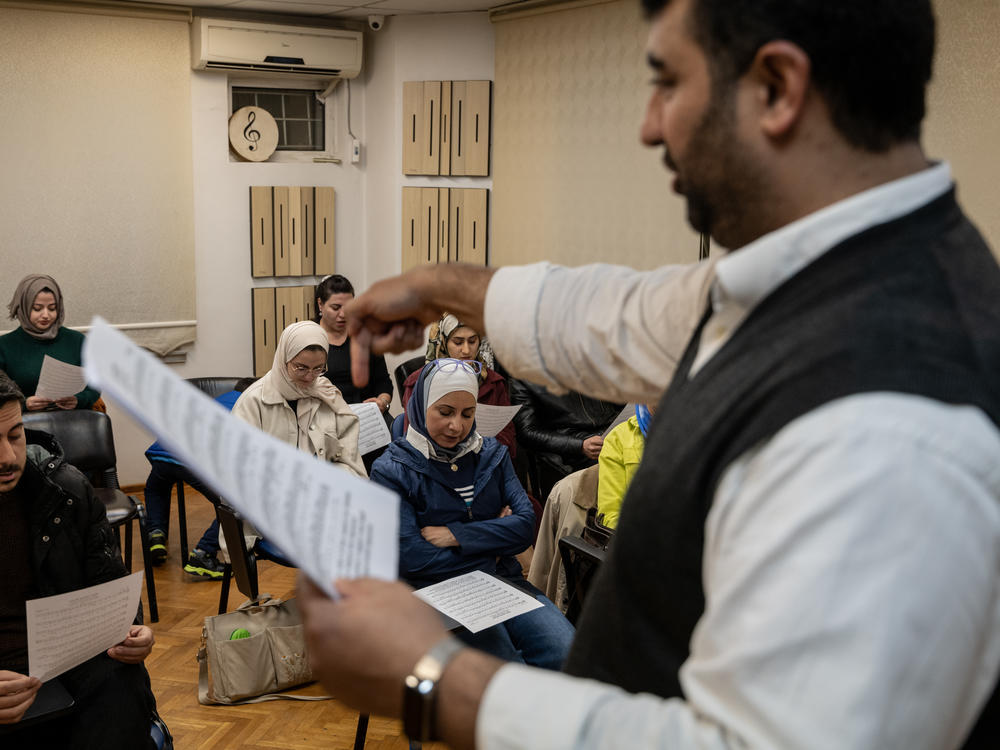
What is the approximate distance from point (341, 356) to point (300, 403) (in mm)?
1274

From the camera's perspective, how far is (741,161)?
0.80 m

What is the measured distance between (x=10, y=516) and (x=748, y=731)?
2550 millimetres

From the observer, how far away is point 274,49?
255 inches

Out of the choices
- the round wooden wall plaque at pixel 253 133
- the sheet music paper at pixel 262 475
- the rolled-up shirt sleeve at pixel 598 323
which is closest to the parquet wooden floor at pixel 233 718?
the rolled-up shirt sleeve at pixel 598 323

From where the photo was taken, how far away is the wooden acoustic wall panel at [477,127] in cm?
662

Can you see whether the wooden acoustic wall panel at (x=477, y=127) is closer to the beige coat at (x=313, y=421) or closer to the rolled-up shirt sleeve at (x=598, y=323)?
the beige coat at (x=313, y=421)

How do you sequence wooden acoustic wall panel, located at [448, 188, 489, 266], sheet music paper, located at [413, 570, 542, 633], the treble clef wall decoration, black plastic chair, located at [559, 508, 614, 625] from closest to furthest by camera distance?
sheet music paper, located at [413, 570, 542, 633] < black plastic chair, located at [559, 508, 614, 625] < the treble clef wall decoration < wooden acoustic wall panel, located at [448, 188, 489, 266]

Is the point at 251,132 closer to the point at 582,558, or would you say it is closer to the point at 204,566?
the point at 204,566

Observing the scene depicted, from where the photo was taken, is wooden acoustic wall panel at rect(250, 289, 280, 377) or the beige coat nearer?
the beige coat

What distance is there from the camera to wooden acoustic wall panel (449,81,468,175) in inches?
261

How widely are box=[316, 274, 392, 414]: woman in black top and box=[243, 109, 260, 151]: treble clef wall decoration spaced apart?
1.37 meters

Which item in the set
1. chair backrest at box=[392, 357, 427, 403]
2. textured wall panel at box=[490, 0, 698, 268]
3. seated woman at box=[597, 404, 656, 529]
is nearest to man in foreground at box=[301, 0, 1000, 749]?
seated woman at box=[597, 404, 656, 529]

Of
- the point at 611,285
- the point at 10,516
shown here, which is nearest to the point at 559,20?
the point at 10,516

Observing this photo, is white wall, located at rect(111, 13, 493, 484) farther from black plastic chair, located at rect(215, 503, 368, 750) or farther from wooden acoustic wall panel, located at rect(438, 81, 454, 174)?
black plastic chair, located at rect(215, 503, 368, 750)
